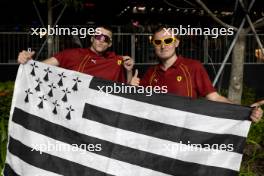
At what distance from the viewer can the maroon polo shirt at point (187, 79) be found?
4.48m

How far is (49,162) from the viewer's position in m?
4.81

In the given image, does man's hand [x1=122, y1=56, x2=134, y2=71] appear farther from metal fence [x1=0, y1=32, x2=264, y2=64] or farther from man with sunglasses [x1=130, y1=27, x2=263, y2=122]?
metal fence [x1=0, y1=32, x2=264, y2=64]

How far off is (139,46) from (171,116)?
36.2ft

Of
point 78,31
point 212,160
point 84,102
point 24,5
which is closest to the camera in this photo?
point 212,160

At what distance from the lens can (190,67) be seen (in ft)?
14.8

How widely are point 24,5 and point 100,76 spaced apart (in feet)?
55.9

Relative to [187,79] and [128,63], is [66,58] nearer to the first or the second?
[128,63]

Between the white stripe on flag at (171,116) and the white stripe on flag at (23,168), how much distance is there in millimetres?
773

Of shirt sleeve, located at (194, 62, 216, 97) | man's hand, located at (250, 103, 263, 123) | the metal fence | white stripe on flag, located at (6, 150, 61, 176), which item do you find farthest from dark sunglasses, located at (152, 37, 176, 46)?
the metal fence

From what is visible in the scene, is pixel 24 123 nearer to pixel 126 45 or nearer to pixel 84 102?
pixel 84 102

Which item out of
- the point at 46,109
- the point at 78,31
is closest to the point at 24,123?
the point at 46,109

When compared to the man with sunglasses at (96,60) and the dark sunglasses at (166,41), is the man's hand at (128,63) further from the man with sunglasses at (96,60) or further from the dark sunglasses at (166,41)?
the dark sunglasses at (166,41)

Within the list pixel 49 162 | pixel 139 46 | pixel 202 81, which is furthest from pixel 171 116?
pixel 139 46

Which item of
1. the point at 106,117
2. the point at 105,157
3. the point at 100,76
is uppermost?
the point at 100,76
